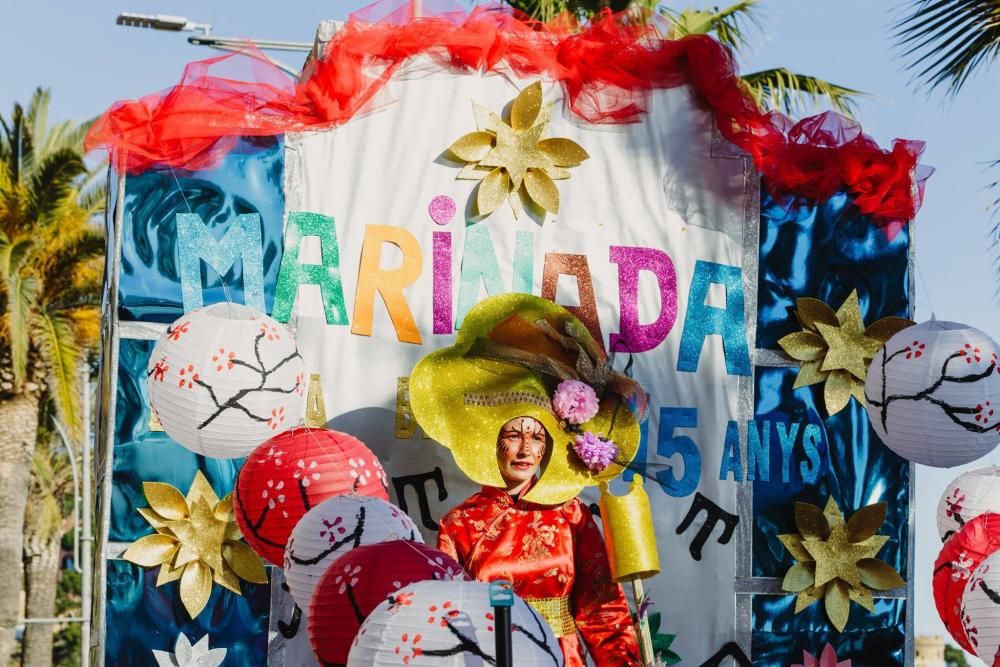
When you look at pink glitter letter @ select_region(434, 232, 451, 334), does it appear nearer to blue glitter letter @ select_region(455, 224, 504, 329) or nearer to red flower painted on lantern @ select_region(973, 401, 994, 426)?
blue glitter letter @ select_region(455, 224, 504, 329)

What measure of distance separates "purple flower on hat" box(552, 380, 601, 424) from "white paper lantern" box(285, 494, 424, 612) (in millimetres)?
1027

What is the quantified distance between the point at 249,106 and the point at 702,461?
2.55m

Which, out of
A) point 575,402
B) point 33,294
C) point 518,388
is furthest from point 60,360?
point 575,402

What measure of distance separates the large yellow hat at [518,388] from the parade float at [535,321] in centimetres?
3

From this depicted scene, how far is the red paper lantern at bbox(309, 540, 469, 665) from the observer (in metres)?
4.73

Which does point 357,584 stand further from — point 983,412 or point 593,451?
point 983,412

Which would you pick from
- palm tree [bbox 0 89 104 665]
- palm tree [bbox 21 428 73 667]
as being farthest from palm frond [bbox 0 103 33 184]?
palm tree [bbox 21 428 73 667]

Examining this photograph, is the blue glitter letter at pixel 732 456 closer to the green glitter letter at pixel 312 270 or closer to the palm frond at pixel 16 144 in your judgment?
the green glitter letter at pixel 312 270

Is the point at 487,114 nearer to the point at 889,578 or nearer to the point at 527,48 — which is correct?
the point at 527,48

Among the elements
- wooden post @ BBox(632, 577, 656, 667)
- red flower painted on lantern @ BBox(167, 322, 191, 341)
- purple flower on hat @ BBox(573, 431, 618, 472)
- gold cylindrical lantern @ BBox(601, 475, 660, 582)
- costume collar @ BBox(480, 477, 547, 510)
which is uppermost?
red flower painted on lantern @ BBox(167, 322, 191, 341)

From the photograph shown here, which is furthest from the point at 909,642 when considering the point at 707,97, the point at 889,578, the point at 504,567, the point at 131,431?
the point at 131,431

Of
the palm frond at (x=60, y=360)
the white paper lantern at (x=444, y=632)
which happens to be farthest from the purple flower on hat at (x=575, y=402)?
the palm frond at (x=60, y=360)

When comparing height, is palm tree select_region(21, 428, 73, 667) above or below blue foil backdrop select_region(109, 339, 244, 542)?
below

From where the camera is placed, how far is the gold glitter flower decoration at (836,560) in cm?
680
